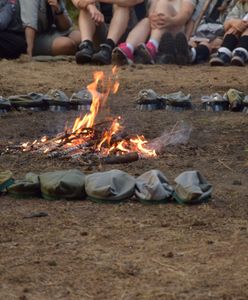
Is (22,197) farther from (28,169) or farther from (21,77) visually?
(21,77)

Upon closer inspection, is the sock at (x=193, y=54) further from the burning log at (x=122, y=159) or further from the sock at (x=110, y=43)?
the burning log at (x=122, y=159)

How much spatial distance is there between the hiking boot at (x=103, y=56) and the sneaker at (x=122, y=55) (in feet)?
0.39

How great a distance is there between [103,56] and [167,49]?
0.99m

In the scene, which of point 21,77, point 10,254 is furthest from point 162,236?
point 21,77

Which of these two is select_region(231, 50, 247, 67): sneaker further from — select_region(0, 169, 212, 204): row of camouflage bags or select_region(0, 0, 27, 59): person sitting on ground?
select_region(0, 169, 212, 204): row of camouflage bags

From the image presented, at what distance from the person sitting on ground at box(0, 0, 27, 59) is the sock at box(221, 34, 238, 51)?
3.02 m

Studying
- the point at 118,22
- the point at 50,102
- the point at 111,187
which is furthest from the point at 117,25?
the point at 111,187

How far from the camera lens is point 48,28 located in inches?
539

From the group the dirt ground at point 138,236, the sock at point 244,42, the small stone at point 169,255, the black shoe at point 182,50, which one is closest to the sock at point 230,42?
the sock at point 244,42

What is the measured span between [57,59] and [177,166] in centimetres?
651

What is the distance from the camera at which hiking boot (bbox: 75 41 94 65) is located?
505 inches

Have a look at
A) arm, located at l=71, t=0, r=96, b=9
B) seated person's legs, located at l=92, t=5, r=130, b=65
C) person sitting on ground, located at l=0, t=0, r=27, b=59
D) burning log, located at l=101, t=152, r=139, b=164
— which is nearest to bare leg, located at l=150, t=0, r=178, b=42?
seated person's legs, located at l=92, t=5, r=130, b=65

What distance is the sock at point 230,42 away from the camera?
13352 mm

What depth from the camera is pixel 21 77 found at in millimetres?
11805
